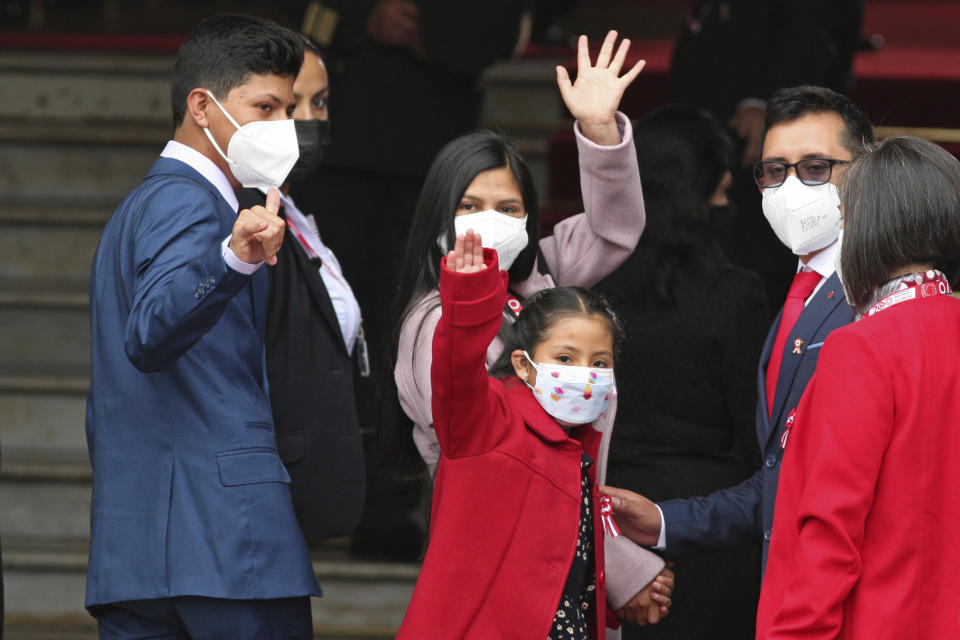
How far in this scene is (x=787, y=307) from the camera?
2549 mm

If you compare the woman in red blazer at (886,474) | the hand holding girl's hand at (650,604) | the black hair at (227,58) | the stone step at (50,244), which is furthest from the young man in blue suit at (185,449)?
the stone step at (50,244)

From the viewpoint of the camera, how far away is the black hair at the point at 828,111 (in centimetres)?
263

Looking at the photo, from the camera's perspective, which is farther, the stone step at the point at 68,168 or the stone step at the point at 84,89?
the stone step at the point at 84,89

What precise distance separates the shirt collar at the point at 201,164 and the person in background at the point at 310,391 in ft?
0.79

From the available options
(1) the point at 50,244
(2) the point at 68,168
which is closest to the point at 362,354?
(1) the point at 50,244

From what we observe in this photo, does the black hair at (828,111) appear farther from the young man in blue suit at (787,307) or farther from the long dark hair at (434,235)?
the long dark hair at (434,235)

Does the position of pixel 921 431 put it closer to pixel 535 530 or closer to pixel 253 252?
pixel 535 530

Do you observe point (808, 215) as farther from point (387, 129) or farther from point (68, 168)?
point (68, 168)

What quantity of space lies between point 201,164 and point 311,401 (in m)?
0.51

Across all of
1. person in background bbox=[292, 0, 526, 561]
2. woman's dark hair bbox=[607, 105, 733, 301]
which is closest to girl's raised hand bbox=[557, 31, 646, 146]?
woman's dark hair bbox=[607, 105, 733, 301]

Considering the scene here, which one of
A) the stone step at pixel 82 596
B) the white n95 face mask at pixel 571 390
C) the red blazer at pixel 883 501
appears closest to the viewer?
the red blazer at pixel 883 501

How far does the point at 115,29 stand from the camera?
6242mm

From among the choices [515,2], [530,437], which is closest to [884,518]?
[530,437]

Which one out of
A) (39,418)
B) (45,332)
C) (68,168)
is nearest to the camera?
(39,418)
